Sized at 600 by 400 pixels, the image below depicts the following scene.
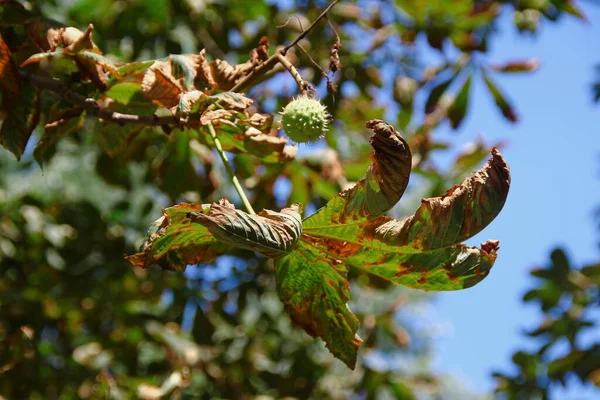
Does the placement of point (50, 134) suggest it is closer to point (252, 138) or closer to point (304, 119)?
point (252, 138)

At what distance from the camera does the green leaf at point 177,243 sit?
3.76ft

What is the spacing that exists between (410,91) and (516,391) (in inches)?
55.2

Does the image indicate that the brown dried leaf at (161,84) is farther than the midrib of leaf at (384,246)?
Yes

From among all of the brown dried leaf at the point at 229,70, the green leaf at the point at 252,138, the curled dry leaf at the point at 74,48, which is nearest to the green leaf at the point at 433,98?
the green leaf at the point at 252,138

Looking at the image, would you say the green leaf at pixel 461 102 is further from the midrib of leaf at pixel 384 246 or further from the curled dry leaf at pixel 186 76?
the midrib of leaf at pixel 384 246

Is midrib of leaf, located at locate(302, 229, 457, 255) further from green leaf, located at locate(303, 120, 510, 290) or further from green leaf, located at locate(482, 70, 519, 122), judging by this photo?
green leaf, located at locate(482, 70, 519, 122)

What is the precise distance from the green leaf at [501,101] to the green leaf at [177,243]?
1.76 meters

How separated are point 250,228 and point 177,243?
0.83ft

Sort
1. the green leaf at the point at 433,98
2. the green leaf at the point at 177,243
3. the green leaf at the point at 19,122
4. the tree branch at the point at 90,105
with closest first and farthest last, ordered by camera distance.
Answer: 1. the green leaf at the point at 177,243
2. the tree branch at the point at 90,105
3. the green leaf at the point at 19,122
4. the green leaf at the point at 433,98

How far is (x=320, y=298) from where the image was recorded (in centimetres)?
133

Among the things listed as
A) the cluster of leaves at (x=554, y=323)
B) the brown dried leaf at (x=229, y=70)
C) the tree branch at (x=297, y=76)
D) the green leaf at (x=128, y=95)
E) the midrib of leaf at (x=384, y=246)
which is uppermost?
the tree branch at (x=297, y=76)

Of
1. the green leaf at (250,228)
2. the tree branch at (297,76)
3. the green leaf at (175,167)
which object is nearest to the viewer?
the green leaf at (250,228)

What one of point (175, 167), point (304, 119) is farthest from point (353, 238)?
point (175, 167)

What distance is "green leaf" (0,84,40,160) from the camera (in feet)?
4.96
